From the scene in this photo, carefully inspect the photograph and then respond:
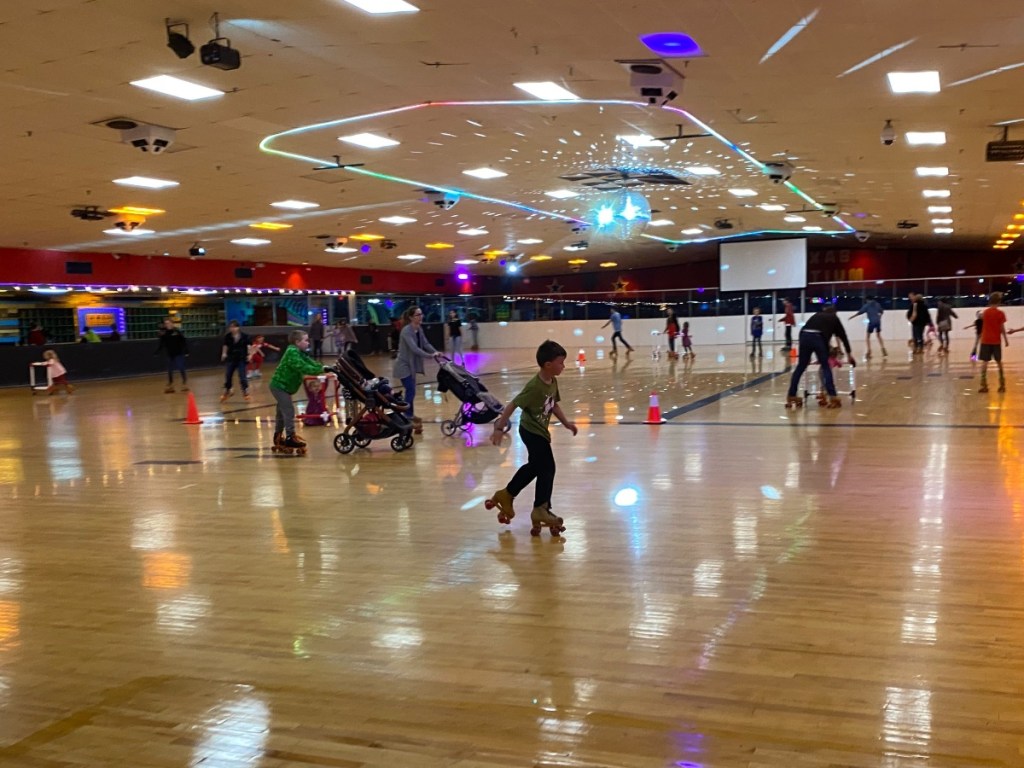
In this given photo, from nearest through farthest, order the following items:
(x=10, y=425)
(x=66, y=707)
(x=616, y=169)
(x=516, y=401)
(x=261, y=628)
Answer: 1. (x=66, y=707)
2. (x=261, y=628)
3. (x=516, y=401)
4. (x=10, y=425)
5. (x=616, y=169)

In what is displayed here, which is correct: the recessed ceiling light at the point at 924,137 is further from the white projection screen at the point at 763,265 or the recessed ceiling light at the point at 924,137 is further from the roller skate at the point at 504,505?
the white projection screen at the point at 763,265

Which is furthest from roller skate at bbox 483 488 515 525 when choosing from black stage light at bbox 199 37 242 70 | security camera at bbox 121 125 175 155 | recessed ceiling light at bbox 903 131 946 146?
recessed ceiling light at bbox 903 131 946 146

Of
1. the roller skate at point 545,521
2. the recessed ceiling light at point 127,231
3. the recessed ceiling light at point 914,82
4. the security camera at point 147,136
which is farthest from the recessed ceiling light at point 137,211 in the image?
the roller skate at point 545,521

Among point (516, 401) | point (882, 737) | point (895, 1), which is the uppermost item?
point (895, 1)

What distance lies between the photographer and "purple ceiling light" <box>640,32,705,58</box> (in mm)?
7707

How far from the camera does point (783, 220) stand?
85.3 ft

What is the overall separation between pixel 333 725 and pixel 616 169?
13.2 metres

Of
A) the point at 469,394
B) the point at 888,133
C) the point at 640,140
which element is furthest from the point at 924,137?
the point at 469,394

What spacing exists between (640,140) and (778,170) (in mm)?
3724

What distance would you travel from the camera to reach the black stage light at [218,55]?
6961 mm

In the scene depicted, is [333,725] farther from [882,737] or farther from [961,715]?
[961,715]

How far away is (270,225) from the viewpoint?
20.5 m

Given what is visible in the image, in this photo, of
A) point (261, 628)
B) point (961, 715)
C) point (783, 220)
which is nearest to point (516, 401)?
point (261, 628)

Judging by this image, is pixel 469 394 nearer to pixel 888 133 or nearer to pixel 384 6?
pixel 384 6
